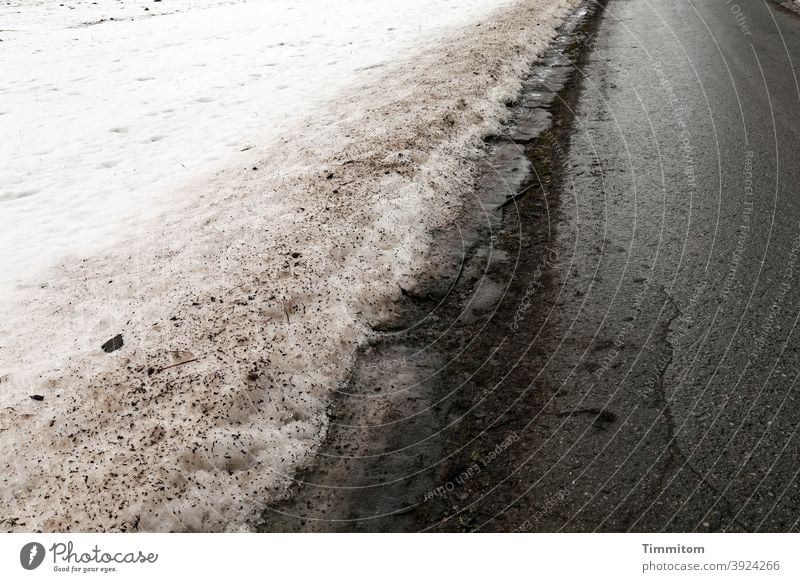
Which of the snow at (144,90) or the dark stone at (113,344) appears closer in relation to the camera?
the dark stone at (113,344)

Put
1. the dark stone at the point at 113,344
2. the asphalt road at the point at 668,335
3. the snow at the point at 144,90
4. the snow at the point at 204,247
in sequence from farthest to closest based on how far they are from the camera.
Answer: the snow at the point at 144,90 → the dark stone at the point at 113,344 → the snow at the point at 204,247 → the asphalt road at the point at 668,335

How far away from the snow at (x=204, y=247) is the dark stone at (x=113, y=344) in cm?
4

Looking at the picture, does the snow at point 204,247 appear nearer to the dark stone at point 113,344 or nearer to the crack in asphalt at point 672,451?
the dark stone at point 113,344

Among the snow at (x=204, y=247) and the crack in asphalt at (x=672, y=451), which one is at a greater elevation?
the snow at (x=204, y=247)

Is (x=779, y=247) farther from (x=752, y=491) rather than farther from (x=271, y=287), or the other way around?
(x=271, y=287)

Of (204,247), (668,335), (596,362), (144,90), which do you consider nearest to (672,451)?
(596,362)

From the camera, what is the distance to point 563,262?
518 cm

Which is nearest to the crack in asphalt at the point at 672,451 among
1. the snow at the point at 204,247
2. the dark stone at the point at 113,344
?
the snow at the point at 204,247

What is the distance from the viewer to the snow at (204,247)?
356 cm

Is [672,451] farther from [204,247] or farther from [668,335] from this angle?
[204,247]

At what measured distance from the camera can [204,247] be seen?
560cm

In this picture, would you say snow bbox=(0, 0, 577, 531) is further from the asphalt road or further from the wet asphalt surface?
the asphalt road

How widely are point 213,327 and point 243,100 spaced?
6520 millimetres

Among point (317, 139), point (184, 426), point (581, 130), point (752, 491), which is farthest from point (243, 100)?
point (752, 491)
